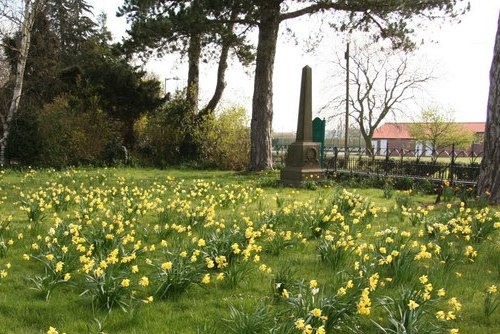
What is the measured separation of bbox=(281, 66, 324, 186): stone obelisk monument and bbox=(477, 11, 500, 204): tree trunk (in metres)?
5.55

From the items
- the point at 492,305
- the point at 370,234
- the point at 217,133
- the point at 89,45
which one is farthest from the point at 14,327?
the point at 89,45

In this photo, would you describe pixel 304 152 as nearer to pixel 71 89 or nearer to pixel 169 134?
pixel 169 134

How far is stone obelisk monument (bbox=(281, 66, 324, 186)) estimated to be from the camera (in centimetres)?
1285

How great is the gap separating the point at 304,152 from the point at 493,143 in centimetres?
609

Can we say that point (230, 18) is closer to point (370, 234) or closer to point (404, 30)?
point (404, 30)

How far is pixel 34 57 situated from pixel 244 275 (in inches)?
911

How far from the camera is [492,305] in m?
3.44

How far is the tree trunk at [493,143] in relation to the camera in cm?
742

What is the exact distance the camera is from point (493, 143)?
7473 mm

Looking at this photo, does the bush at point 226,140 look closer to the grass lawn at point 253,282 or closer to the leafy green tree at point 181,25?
the leafy green tree at point 181,25

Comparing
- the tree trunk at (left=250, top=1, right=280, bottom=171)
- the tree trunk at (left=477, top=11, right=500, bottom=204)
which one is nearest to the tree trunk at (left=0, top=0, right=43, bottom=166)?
the tree trunk at (left=250, top=1, right=280, bottom=171)

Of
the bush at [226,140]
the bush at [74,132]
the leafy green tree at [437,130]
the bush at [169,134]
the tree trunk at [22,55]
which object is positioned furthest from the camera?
the leafy green tree at [437,130]

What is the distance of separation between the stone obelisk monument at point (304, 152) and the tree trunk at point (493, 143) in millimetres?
5550


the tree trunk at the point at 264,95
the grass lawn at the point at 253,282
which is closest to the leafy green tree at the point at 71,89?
the tree trunk at the point at 264,95
